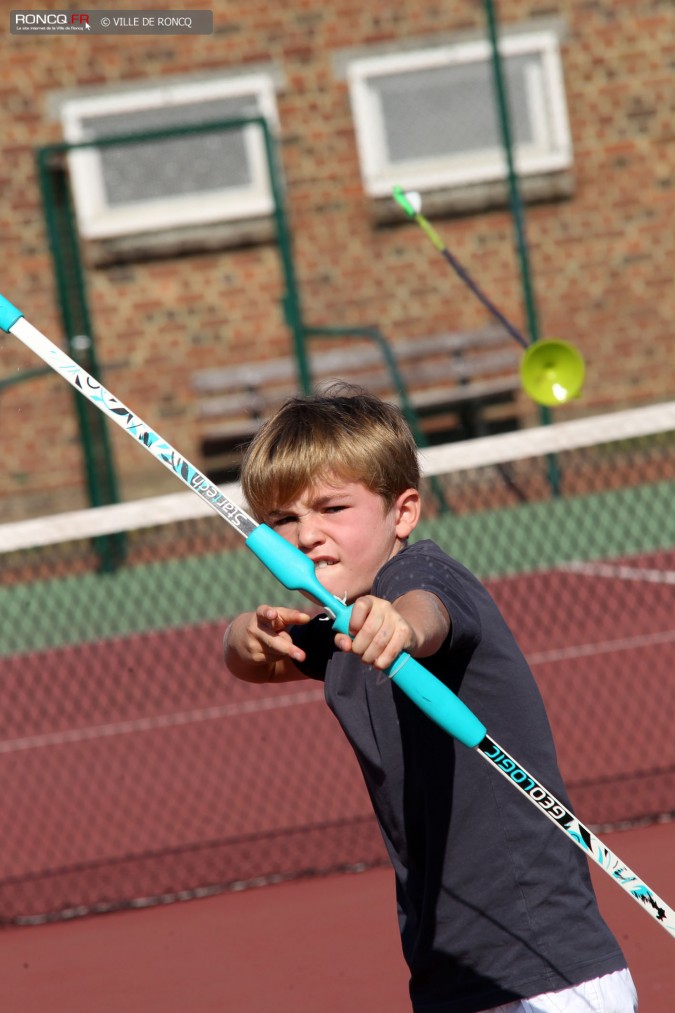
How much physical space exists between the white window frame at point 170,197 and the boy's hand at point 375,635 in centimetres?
1071

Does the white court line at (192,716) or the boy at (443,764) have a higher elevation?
the boy at (443,764)

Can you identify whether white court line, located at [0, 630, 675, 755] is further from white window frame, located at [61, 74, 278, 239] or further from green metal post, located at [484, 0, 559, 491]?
white window frame, located at [61, 74, 278, 239]

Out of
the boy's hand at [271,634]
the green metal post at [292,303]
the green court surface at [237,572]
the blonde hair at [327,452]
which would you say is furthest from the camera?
the green metal post at [292,303]

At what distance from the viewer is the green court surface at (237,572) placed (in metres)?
9.69

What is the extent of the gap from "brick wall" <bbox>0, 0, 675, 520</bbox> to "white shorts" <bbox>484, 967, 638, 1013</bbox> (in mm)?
10070

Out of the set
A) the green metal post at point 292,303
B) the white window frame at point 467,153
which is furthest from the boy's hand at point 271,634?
the white window frame at point 467,153

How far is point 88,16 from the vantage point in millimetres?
12133

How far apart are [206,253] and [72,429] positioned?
187 cm

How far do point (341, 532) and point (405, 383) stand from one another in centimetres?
1007

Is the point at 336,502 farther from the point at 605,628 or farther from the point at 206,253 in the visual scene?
the point at 206,253

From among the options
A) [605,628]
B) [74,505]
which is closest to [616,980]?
[605,628]

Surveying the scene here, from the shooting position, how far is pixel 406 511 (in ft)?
7.80

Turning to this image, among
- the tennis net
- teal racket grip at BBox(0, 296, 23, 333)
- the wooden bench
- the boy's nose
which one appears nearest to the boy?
the boy's nose

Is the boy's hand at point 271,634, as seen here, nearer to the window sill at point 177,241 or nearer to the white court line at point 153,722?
the white court line at point 153,722
